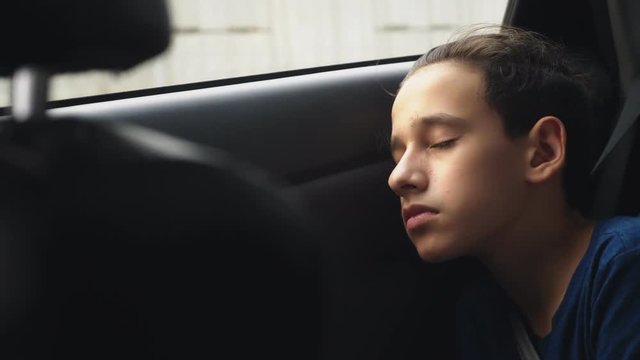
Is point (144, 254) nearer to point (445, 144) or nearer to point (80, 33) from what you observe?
point (80, 33)

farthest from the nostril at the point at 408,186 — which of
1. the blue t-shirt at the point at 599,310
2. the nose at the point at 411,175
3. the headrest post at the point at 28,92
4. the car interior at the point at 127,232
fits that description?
the headrest post at the point at 28,92

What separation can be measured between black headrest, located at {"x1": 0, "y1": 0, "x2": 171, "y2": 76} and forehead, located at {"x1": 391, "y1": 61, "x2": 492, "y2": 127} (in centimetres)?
58

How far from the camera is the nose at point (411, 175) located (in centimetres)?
107

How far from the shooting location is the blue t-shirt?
0.98 meters

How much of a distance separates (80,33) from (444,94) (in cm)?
68

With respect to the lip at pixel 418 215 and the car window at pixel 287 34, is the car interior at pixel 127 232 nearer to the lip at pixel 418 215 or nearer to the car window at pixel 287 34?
the car window at pixel 287 34

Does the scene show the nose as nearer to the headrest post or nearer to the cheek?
the cheek

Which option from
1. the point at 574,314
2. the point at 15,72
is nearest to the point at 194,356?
the point at 15,72

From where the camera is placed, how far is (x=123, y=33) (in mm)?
558

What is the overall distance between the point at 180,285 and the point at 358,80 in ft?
3.02

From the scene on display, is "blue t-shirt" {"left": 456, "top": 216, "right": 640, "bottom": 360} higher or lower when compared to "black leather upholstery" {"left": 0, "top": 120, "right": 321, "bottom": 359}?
lower

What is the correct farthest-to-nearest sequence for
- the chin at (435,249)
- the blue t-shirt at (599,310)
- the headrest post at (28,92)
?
the chin at (435,249)
the blue t-shirt at (599,310)
the headrest post at (28,92)

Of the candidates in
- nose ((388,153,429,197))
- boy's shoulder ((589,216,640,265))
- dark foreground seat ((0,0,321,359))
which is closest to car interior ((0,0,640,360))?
dark foreground seat ((0,0,321,359))

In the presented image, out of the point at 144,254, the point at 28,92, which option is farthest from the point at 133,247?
the point at 28,92
